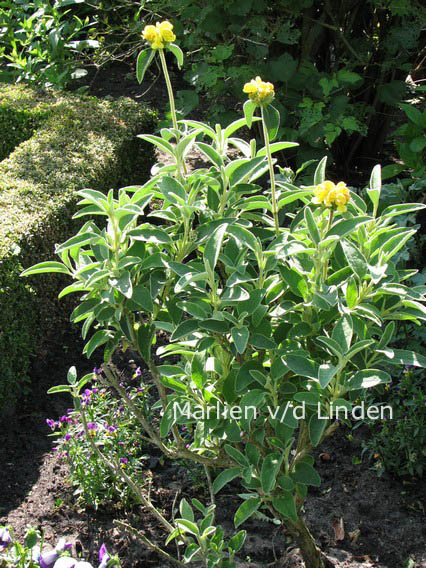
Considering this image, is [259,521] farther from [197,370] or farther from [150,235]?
[150,235]

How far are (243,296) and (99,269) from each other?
0.48 m

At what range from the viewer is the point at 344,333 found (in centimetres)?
190

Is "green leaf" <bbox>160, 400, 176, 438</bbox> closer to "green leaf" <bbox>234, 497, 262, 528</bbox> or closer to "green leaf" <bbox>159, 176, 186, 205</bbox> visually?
"green leaf" <bbox>234, 497, 262, 528</bbox>

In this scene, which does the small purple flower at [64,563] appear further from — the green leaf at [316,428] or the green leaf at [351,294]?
the green leaf at [351,294]

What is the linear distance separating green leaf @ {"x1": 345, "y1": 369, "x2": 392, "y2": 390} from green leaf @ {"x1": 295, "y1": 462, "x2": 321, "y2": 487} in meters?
0.38

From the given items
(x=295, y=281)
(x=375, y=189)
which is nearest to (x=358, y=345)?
(x=295, y=281)

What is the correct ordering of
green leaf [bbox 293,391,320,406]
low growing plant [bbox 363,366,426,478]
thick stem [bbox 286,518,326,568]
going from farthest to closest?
low growing plant [bbox 363,366,426,478], thick stem [bbox 286,518,326,568], green leaf [bbox 293,391,320,406]

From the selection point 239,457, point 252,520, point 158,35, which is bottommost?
point 252,520

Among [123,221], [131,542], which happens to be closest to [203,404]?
[123,221]

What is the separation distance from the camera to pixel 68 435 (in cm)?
292

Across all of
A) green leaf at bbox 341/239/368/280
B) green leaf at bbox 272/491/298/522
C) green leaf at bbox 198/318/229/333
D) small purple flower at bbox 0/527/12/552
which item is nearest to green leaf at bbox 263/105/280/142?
green leaf at bbox 341/239/368/280

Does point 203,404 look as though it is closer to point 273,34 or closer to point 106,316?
point 106,316

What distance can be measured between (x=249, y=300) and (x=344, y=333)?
278mm

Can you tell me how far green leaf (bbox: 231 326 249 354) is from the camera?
1.87 metres
